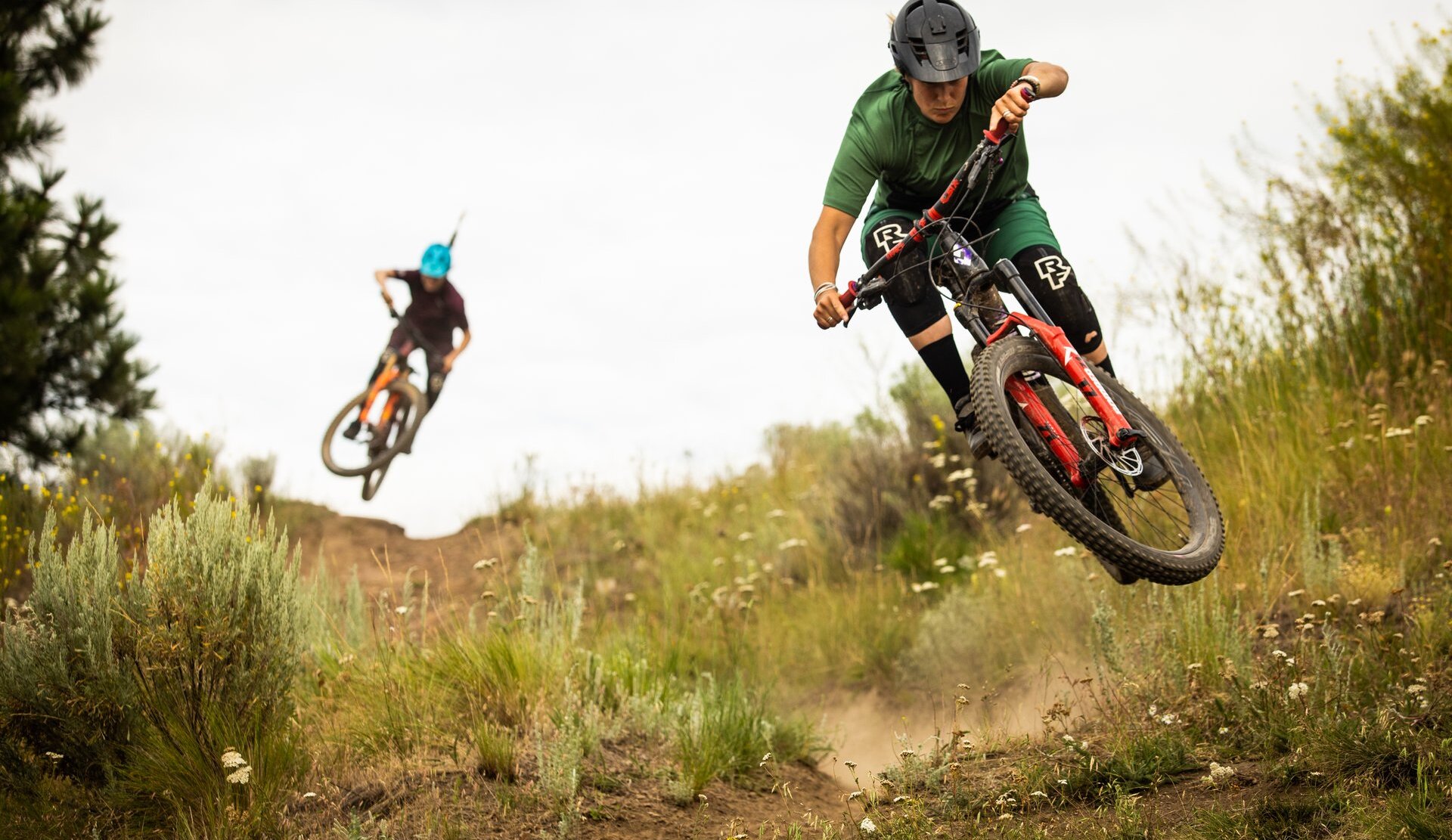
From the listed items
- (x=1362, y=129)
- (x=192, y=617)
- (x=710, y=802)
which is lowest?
(x=710, y=802)

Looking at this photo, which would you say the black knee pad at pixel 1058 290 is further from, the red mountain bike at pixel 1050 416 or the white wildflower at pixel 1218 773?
the white wildflower at pixel 1218 773

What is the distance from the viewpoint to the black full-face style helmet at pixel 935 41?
202 inches

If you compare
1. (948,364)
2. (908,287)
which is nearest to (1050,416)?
(948,364)

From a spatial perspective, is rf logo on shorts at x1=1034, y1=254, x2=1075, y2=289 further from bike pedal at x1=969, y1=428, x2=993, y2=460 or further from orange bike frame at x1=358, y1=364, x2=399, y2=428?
orange bike frame at x1=358, y1=364, x2=399, y2=428

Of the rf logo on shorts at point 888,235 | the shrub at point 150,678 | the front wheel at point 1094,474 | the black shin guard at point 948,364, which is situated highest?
the rf logo on shorts at point 888,235

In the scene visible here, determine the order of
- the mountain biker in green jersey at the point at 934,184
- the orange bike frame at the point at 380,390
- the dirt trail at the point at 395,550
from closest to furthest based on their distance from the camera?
the mountain biker in green jersey at the point at 934,184 < the dirt trail at the point at 395,550 < the orange bike frame at the point at 380,390

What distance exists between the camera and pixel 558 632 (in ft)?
21.8

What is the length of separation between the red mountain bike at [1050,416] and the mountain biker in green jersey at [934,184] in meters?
0.14

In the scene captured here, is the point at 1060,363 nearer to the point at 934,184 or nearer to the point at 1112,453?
the point at 1112,453

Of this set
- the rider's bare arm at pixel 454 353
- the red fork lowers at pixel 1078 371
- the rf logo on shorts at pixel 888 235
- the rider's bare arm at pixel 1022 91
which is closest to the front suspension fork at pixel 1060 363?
the red fork lowers at pixel 1078 371

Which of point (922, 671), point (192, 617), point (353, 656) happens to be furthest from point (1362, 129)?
point (192, 617)

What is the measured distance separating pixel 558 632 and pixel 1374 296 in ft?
21.3

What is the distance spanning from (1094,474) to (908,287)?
119 cm

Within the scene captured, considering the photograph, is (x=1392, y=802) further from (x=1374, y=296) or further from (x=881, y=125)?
(x=1374, y=296)
